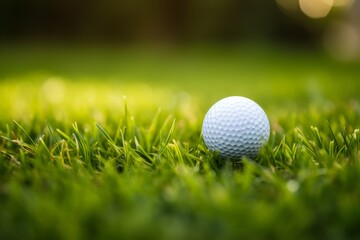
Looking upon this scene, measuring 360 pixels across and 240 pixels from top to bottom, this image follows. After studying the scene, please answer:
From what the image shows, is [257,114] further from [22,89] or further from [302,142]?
[22,89]

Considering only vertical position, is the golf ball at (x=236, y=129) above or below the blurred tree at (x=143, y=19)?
above

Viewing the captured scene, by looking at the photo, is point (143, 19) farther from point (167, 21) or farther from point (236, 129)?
point (236, 129)

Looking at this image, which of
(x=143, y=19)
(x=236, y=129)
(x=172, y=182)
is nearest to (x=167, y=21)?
(x=143, y=19)

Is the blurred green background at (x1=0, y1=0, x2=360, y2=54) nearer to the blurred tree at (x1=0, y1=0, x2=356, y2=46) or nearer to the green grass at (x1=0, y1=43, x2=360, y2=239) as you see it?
the blurred tree at (x1=0, y1=0, x2=356, y2=46)

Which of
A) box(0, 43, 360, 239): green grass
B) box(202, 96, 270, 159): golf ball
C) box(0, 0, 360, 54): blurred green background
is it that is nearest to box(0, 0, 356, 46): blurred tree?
box(0, 0, 360, 54): blurred green background

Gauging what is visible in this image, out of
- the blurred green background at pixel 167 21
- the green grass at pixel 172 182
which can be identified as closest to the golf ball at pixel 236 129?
the green grass at pixel 172 182

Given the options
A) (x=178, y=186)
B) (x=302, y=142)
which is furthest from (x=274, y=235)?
(x=302, y=142)

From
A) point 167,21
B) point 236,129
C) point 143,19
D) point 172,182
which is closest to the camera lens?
point 172,182

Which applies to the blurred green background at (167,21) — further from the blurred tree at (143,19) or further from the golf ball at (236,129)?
the golf ball at (236,129)

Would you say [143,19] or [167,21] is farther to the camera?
[167,21]
